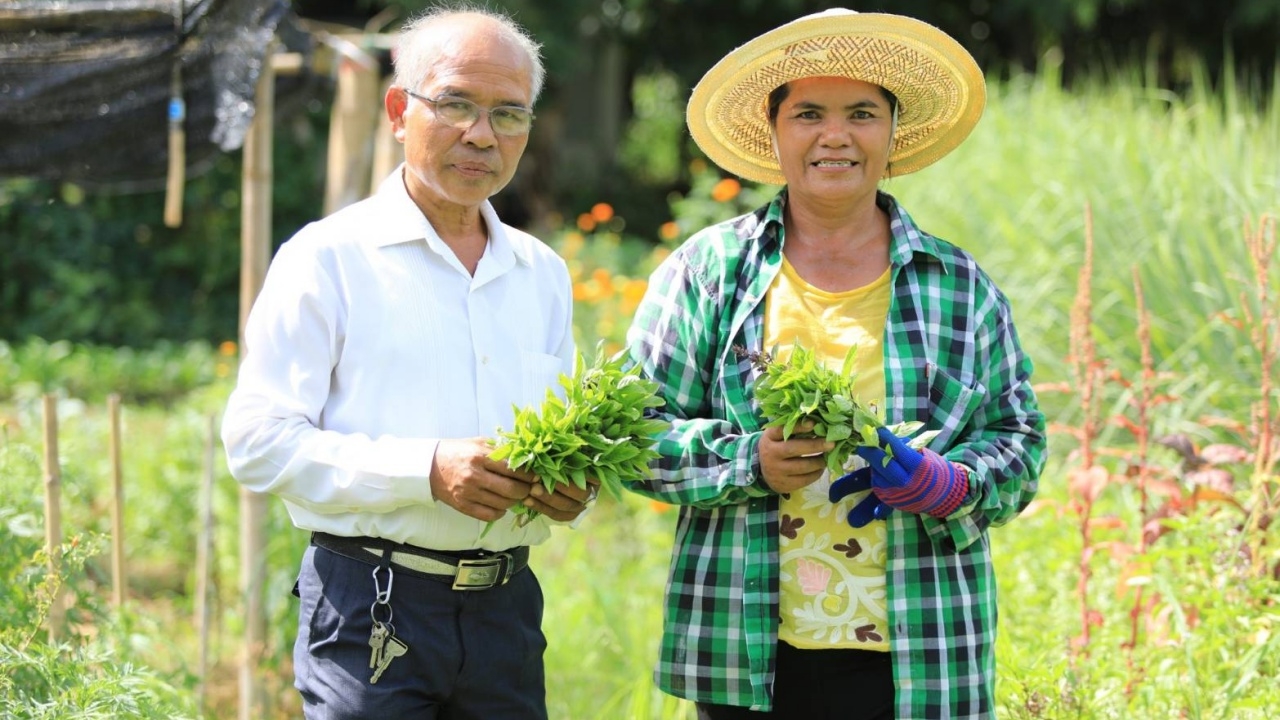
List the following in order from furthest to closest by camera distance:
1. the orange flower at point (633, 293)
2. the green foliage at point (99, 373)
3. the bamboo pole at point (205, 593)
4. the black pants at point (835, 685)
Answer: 1. the green foliage at point (99, 373)
2. the orange flower at point (633, 293)
3. the bamboo pole at point (205, 593)
4. the black pants at point (835, 685)

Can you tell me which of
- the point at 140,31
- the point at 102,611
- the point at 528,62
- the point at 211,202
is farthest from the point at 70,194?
the point at 528,62

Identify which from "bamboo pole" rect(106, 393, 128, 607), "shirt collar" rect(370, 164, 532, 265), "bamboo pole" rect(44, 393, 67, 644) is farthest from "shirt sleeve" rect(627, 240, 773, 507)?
"bamboo pole" rect(106, 393, 128, 607)

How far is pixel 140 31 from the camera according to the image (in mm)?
4254

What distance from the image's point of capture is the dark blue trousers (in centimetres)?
255

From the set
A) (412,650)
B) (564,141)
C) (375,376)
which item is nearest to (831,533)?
(412,650)

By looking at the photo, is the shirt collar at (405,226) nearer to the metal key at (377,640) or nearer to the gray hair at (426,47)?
the gray hair at (426,47)

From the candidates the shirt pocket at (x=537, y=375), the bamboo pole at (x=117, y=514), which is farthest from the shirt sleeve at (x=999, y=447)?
the bamboo pole at (x=117, y=514)

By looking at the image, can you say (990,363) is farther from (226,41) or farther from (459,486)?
(226,41)

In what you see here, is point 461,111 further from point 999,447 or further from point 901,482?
point 999,447

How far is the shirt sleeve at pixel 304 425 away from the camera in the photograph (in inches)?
96.7

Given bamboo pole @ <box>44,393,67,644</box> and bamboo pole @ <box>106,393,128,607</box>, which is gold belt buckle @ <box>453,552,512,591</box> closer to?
bamboo pole @ <box>44,393,67,644</box>

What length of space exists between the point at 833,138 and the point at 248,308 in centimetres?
234

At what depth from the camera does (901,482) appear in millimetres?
2521

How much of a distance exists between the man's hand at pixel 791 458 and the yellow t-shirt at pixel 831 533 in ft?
0.61
